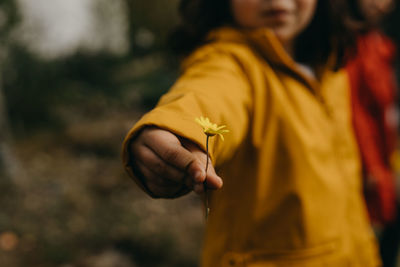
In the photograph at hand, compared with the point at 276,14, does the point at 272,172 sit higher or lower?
lower

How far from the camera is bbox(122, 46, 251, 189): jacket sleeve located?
0.64 m

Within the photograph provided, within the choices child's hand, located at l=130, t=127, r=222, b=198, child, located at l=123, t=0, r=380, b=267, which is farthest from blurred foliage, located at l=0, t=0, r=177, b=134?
child's hand, located at l=130, t=127, r=222, b=198

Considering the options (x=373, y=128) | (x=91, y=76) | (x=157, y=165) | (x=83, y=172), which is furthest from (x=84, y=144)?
(x=157, y=165)

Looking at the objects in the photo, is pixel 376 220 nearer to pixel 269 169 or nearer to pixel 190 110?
pixel 269 169

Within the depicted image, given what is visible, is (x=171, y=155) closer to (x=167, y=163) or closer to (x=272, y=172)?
(x=167, y=163)

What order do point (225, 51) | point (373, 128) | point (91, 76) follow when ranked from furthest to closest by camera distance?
1. point (91, 76)
2. point (373, 128)
3. point (225, 51)

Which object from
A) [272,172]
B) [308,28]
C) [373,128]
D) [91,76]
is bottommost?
[91,76]

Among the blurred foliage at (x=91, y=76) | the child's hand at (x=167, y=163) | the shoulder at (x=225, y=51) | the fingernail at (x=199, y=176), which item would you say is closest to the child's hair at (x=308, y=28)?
the shoulder at (x=225, y=51)

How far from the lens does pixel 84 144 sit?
4461 millimetres

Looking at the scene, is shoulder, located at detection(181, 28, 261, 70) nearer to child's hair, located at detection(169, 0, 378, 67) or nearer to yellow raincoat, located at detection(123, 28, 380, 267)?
yellow raincoat, located at detection(123, 28, 380, 267)

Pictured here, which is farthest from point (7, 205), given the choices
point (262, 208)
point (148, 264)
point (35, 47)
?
point (262, 208)

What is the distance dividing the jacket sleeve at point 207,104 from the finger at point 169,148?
0.02m

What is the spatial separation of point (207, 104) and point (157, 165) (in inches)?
9.6

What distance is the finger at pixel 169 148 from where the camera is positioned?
574 mm
